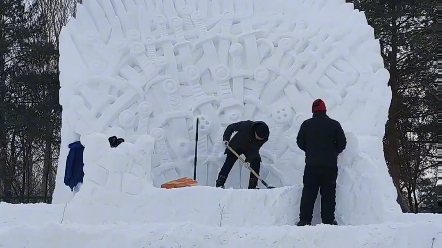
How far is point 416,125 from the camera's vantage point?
14414 millimetres

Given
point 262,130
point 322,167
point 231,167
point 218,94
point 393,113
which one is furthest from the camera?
point 393,113

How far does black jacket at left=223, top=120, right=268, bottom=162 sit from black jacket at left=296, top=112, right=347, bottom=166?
3.34 feet

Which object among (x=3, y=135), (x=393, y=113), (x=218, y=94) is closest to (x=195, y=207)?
(x=218, y=94)

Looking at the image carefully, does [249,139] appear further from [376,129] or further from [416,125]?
[416,125]

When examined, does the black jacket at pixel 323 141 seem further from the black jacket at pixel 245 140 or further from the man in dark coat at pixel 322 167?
the black jacket at pixel 245 140

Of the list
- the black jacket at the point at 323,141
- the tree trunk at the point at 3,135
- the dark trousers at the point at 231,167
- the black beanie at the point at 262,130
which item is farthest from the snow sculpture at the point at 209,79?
the tree trunk at the point at 3,135

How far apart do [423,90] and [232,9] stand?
835cm

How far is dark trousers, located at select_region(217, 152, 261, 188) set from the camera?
6.62 metres

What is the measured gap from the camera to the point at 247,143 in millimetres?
6633

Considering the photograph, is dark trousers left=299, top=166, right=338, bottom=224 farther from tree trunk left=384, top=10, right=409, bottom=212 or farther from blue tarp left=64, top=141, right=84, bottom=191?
tree trunk left=384, top=10, right=409, bottom=212

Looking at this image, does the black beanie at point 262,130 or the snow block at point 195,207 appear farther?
the black beanie at point 262,130

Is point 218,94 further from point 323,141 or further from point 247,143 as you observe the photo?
point 323,141

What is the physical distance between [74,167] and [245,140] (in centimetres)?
188

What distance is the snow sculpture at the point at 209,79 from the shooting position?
22.8ft
